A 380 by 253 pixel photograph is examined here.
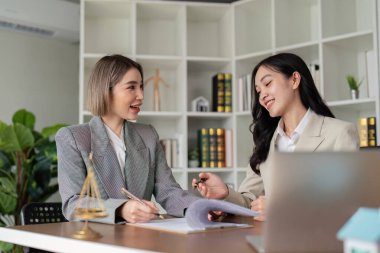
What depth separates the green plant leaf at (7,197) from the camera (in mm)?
3969

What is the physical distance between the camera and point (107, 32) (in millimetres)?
4133

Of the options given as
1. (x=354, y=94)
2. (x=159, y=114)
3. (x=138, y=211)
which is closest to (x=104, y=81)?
(x=138, y=211)

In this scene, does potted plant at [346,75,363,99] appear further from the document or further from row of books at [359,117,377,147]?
the document

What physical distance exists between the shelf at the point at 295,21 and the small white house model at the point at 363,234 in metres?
3.04

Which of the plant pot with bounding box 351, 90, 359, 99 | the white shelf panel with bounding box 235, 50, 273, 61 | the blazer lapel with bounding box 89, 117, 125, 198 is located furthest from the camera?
the white shelf panel with bounding box 235, 50, 273, 61

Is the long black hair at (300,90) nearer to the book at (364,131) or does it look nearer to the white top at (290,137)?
the white top at (290,137)

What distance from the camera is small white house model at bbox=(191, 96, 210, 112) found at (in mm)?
3998

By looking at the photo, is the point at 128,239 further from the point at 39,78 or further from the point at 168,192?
the point at 39,78

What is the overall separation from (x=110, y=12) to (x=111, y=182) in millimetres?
2497

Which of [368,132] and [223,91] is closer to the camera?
[368,132]

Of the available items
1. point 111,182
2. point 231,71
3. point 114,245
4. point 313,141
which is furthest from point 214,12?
point 114,245

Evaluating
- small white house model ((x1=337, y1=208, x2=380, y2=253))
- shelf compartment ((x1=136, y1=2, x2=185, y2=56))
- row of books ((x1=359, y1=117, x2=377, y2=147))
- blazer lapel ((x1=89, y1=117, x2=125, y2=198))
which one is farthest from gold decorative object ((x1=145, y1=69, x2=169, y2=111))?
small white house model ((x1=337, y1=208, x2=380, y2=253))

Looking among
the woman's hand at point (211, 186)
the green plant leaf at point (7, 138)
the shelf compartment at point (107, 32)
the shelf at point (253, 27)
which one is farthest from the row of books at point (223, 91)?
the woman's hand at point (211, 186)

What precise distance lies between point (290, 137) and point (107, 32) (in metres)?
2.37
